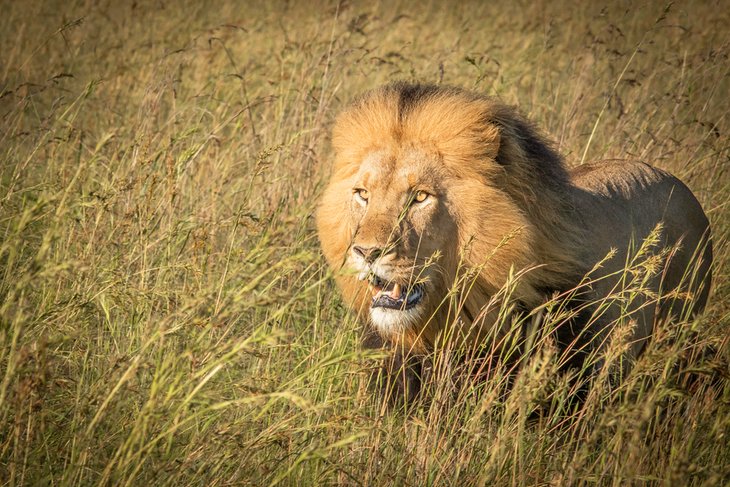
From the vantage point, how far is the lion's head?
148 inches

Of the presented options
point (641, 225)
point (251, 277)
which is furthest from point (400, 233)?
point (641, 225)

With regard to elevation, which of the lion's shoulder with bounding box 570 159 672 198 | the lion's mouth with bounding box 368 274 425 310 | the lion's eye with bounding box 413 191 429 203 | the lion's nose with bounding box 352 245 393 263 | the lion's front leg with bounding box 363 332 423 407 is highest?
the lion's shoulder with bounding box 570 159 672 198

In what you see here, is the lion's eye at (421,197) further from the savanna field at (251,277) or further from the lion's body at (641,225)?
the lion's body at (641,225)

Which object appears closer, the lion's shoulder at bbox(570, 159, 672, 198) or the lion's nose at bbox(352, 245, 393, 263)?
the lion's nose at bbox(352, 245, 393, 263)

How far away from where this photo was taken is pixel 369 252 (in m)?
3.51

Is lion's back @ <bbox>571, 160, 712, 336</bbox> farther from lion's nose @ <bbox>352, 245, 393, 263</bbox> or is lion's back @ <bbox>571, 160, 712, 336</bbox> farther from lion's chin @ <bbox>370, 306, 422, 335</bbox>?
lion's nose @ <bbox>352, 245, 393, 263</bbox>

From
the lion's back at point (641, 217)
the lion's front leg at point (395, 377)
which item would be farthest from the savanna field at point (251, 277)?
the lion's back at point (641, 217)

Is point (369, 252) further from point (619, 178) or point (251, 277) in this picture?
point (619, 178)

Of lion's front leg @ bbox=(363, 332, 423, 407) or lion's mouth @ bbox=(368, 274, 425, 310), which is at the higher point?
lion's mouth @ bbox=(368, 274, 425, 310)

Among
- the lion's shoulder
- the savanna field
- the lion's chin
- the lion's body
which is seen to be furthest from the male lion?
the lion's shoulder

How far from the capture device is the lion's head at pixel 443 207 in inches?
148

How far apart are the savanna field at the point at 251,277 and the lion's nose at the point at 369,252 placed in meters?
0.27

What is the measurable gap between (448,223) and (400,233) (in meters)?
0.32

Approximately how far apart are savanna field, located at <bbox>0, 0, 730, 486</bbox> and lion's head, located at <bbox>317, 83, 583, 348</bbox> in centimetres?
29
